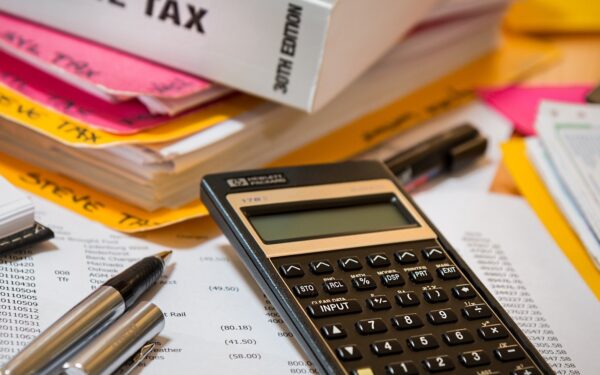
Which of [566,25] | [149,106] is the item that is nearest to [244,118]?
[149,106]

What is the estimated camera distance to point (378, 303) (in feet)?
1.46

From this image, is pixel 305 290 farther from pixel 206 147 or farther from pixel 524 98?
pixel 524 98

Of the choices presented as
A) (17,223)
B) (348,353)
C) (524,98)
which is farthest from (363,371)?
(524,98)

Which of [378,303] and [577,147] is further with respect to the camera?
[577,147]

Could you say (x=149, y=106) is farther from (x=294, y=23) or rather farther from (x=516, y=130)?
(x=516, y=130)

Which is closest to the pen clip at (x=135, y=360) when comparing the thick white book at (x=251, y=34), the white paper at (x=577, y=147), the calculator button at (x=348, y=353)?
the calculator button at (x=348, y=353)

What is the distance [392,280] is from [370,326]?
0.14 feet

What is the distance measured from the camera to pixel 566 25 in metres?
0.89

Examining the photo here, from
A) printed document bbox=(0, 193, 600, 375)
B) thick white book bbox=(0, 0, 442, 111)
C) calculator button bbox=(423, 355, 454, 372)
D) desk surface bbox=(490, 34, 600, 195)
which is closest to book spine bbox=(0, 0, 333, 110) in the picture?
thick white book bbox=(0, 0, 442, 111)

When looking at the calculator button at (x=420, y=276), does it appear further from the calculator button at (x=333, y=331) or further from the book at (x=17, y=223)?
the book at (x=17, y=223)

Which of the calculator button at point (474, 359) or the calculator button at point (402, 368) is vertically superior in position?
the calculator button at point (402, 368)

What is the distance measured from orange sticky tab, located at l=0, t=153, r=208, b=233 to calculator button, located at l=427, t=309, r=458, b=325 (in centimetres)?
18

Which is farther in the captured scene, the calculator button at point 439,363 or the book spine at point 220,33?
the book spine at point 220,33

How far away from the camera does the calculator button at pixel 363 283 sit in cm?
45
